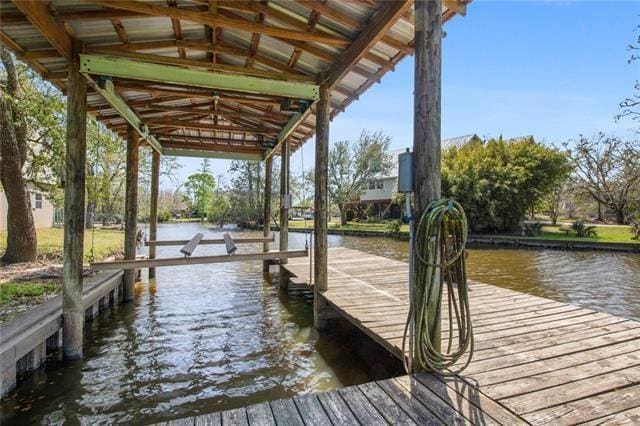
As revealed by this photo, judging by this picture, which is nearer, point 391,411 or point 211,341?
point 391,411

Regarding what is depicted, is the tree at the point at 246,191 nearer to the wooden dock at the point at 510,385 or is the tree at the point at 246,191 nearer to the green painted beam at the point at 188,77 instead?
the green painted beam at the point at 188,77

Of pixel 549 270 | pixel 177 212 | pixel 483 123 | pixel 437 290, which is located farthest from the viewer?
pixel 177 212

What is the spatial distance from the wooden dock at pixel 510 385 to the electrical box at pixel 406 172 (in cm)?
133

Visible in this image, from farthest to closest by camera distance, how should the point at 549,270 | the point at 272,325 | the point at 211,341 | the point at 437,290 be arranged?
1. the point at 549,270
2. the point at 272,325
3. the point at 211,341
4. the point at 437,290

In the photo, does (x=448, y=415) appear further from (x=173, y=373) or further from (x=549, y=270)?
(x=549, y=270)

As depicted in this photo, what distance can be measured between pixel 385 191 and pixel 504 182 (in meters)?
11.6

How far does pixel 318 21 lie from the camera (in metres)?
3.41

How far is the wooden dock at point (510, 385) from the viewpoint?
1821 mm

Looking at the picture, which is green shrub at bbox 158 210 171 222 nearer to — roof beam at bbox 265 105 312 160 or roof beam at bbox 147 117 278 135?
roof beam at bbox 265 105 312 160

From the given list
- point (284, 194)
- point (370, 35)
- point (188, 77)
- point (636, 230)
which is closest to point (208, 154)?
point (284, 194)

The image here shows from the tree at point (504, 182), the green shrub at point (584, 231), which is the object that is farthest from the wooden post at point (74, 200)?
the green shrub at point (584, 231)

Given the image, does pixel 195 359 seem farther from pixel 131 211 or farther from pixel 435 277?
pixel 131 211

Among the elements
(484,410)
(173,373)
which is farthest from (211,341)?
(484,410)

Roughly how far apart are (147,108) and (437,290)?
5.53 metres
